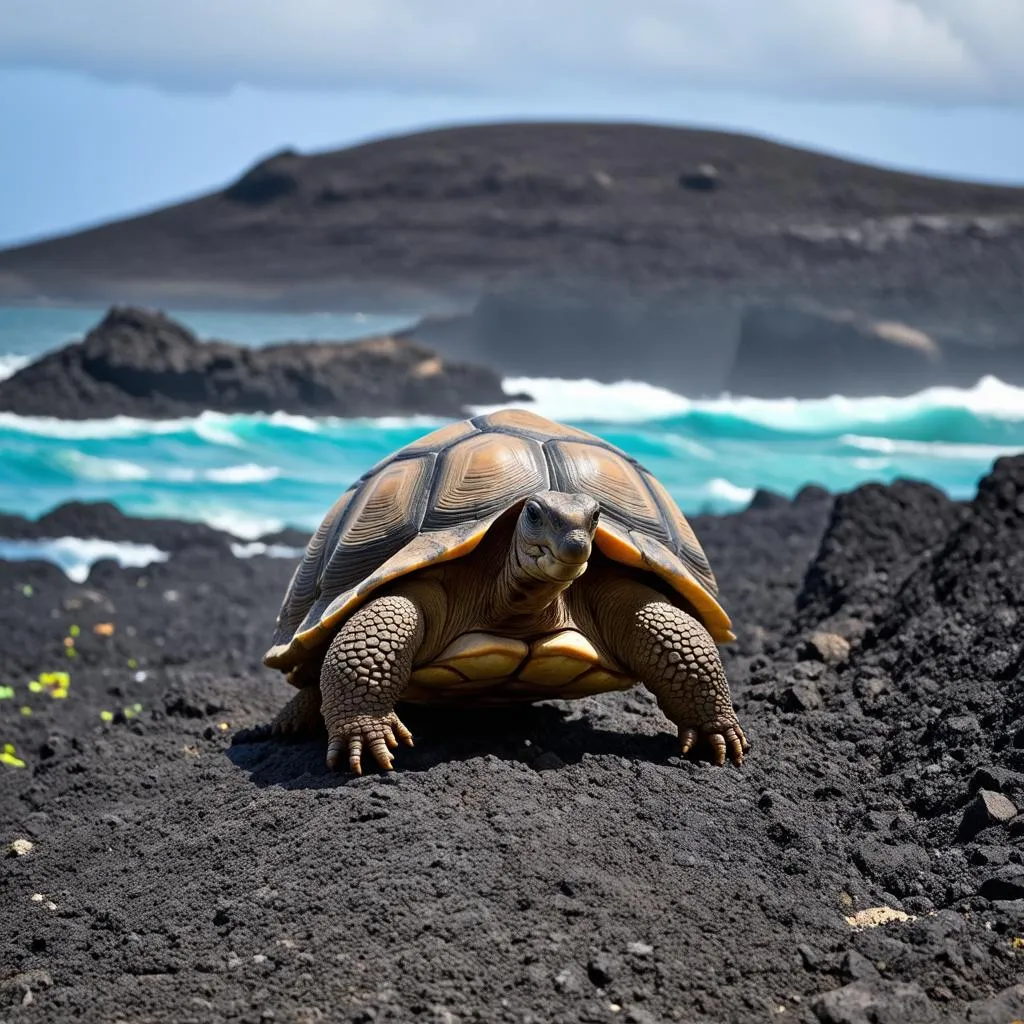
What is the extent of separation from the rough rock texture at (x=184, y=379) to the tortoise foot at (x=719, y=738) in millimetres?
20048

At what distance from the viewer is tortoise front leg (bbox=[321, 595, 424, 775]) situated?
4492 mm

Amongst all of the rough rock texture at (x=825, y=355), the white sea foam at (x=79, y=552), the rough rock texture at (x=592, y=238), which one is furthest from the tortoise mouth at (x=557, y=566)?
the rough rock texture at (x=592, y=238)

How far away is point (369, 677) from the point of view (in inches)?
177

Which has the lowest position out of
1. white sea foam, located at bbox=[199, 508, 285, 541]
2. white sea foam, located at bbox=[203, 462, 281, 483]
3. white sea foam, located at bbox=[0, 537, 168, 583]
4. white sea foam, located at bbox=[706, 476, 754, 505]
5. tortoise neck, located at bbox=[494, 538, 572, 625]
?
white sea foam, located at bbox=[199, 508, 285, 541]

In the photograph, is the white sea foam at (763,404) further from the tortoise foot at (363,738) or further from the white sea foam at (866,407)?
the tortoise foot at (363,738)

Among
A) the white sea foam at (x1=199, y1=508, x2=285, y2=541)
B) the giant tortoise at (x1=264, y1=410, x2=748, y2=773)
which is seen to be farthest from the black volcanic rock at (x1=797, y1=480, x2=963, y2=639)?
the white sea foam at (x1=199, y1=508, x2=285, y2=541)

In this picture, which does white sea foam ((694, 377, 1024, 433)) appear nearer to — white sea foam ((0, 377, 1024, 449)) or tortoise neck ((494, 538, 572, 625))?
white sea foam ((0, 377, 1024, 449))

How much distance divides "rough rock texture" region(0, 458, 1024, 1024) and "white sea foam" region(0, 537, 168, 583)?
28.7 feet

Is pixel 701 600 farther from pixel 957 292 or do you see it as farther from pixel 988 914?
pixel 957 292

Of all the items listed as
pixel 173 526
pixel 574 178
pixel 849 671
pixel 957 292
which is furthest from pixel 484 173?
pixel 849 671

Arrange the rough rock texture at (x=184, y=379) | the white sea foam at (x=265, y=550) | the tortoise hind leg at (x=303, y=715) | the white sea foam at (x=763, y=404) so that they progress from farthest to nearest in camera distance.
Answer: the rough rock texture at (x=184, y=379) < the white sea foam at (x=763, y=404) < the white sea foam at (x=265, y=550) < the tortoise hind leg at (x=303, y=715)

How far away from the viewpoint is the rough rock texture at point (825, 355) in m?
27.7

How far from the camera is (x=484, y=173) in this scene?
1601 inches

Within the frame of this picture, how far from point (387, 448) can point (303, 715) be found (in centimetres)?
1928
